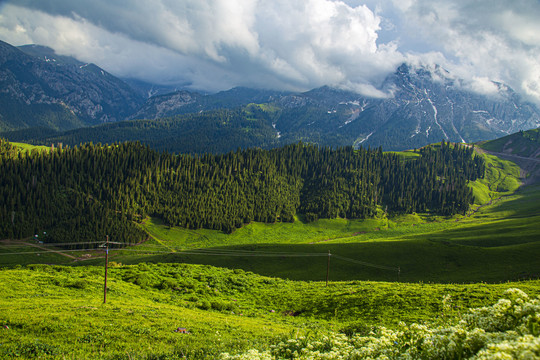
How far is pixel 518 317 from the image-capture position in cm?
933

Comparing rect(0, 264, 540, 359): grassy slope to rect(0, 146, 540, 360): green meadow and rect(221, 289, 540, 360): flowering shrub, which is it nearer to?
rect(0, 146, 540, 360): green meadow

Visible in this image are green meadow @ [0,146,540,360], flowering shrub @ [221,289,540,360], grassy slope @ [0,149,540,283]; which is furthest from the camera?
grassy slope @ [0,149,540,283]

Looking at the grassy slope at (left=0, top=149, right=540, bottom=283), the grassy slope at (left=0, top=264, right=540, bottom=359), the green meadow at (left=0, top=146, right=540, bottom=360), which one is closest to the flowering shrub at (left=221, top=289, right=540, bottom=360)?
the green meadow at (left=0, top=146, right=540, bottom=360)

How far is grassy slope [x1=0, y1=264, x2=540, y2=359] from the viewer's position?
904 inches

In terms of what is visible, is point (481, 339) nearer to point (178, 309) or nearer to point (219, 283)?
point (178, 309)

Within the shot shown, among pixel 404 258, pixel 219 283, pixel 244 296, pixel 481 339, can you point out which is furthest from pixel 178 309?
pixel 404 258

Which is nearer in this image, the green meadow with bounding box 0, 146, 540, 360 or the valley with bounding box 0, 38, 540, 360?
the valley with bounding box 0, 38, 540, 360

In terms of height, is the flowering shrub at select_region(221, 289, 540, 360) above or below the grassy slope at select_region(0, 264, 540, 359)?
above

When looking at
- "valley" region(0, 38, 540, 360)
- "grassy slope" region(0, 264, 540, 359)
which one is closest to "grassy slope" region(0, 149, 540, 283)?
"valley" region(0, 38, 540, 360)

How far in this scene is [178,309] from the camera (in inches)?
1647

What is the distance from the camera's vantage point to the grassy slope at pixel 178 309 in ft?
75.3

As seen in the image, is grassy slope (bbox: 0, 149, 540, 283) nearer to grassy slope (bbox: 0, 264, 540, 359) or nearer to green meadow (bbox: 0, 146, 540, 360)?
green meadow (bbox: 0, 146, 540, 360)

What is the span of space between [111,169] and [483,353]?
206 metres

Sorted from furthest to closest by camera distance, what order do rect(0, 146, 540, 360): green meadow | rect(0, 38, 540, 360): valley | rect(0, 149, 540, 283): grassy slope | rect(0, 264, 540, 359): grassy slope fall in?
rect(0, 149, 540, 283): grassy slope, rect(0, 146, 540, 360): green meadow, rect(0, 264, 540, 359): grassy slope, rect(0, 38, 540, 360): valley
